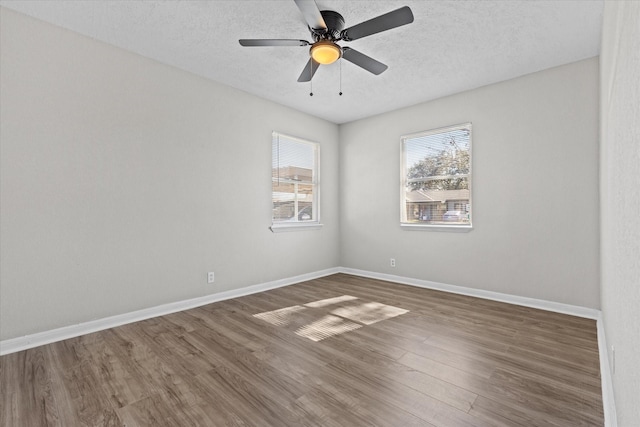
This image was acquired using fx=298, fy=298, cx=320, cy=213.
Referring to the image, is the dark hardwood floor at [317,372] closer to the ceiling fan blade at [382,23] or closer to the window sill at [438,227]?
the window sill at [438,227]

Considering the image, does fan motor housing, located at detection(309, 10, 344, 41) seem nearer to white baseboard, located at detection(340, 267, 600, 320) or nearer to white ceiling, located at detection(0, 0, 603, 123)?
white ceiling, located at detection(0, 0, 603, 123)

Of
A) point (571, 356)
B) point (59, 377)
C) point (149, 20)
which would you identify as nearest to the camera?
point (59, 377)

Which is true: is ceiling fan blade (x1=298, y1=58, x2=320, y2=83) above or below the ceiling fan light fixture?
above

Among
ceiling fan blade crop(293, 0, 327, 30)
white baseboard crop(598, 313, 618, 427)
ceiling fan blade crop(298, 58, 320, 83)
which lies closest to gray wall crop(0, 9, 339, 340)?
ceiling fan blade crop(298, 58, 320, 83)

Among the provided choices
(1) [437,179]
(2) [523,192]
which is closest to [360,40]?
(1) [437,179]

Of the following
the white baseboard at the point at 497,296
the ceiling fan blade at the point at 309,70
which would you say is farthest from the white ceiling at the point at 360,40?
the white baseboard at the point at 497,296

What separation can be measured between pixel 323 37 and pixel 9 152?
2.77m

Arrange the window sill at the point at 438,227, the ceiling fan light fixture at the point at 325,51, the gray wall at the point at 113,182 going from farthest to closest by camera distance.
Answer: the window sill at the point at 438,227 → the gray wall at the point at 113,182 → the ceiling fan light fixture at the point at 325,51

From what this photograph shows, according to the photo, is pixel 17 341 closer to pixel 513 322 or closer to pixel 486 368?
pixel 486 368

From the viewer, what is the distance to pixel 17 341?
2469 millimetres

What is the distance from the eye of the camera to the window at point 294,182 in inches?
A: 181

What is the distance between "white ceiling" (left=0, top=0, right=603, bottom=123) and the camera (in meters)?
2.46

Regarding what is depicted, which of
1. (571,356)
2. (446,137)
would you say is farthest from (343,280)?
(571,356)

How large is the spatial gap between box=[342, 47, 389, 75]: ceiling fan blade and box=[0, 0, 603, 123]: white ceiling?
0.29 m
